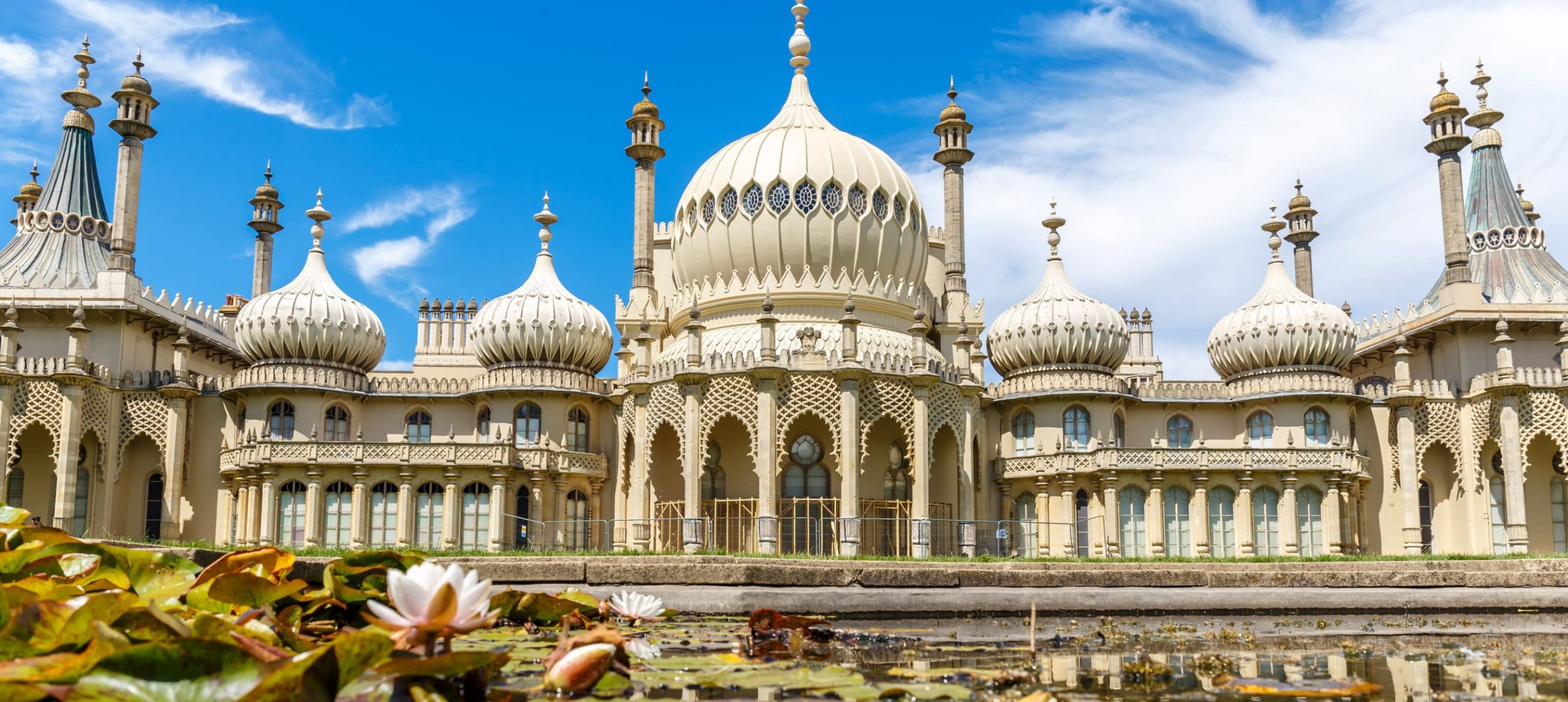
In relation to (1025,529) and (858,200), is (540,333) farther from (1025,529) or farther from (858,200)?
(1025,529)

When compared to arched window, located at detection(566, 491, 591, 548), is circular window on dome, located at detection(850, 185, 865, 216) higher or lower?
higher

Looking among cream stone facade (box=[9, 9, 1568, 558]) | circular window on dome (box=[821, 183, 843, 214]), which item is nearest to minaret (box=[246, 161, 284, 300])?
cream stone facade (box=[9, 9, 1568, 558])

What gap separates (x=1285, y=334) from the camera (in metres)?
34.1

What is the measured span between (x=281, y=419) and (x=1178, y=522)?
75.3 ft

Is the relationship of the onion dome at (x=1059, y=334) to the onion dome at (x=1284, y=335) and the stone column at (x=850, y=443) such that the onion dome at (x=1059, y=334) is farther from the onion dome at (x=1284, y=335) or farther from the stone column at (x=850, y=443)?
the stone column at (x=850, y=443)

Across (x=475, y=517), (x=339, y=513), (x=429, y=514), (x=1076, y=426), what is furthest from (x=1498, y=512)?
(x=339, y=513)

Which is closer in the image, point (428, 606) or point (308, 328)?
point (428, 606)

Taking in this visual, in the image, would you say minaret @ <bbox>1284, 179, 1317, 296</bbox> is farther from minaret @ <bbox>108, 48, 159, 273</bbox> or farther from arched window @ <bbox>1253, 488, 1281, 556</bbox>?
minaret @ <bbox>108, 48, 159, 273</bbox>

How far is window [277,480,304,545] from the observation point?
3108 centimetres

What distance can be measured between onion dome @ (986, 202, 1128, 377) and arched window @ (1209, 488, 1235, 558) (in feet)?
15.0

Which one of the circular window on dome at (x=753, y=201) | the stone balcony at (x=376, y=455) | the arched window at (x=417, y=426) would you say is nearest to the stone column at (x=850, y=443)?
the circular window on dome at (x=753, y=201)

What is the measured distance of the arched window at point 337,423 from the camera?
33.8 m

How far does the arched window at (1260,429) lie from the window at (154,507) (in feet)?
94.1

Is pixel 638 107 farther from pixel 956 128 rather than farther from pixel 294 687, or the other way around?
pixel 294 687
